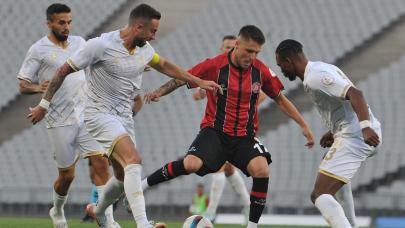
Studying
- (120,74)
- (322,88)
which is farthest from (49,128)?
(322,88)

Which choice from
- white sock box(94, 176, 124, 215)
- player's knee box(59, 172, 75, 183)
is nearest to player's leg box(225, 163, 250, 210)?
player's knee box(59, 172, 75, 183)

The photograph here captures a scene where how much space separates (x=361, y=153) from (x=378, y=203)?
967cm

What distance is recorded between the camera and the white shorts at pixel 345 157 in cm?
887

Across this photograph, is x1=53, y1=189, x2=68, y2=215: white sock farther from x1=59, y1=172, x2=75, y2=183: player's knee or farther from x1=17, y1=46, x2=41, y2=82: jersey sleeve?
x1=17, y1=46, x2=41, y2=82: jersey sleeve

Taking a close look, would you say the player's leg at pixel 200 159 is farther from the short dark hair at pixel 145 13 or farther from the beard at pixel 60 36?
the beard at pixel 60 36

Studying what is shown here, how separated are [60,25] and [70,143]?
4.41 feet

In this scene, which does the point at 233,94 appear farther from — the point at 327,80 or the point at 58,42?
the point at 58,42

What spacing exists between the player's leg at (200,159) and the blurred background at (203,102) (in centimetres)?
883

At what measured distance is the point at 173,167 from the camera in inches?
384

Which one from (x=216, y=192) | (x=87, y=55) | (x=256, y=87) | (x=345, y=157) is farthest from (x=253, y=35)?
(x=216, y=192)

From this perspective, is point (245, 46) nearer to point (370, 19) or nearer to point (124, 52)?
point (124, 52)

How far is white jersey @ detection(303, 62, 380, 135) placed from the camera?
28.4 ft

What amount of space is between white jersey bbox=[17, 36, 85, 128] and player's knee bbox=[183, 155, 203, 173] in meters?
1.73

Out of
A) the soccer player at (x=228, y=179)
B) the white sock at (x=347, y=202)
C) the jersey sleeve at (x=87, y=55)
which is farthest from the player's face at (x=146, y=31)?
the soccer player at (x=228, y=179)
